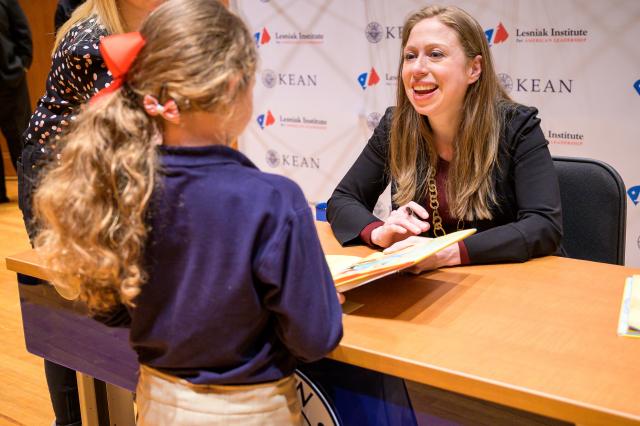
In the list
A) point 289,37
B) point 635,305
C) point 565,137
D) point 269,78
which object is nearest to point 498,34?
point 565,137

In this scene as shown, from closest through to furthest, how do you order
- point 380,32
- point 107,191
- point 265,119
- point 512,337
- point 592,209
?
point 107,191, point 512,337, point 592,209, point 380,32, point 265,119

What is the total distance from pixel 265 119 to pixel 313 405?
3.61 m

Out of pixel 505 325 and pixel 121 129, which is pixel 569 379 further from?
pixel 121 129

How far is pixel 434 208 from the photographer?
2082 millimetres

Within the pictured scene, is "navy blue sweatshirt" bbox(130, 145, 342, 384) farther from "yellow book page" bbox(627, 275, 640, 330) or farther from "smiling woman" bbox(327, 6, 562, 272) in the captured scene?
"smiling woman" bbox(327, 6, 562, 272)

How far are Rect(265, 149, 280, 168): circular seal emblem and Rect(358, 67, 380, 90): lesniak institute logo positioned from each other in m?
0.89

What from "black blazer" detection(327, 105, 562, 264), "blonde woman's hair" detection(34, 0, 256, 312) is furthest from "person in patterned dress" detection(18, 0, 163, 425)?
"blonde woman's hair" detection(34, 0, 256, 312)

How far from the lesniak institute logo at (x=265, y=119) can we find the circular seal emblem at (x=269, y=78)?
7.2 inches

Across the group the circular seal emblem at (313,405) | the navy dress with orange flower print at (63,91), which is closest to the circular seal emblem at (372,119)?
the navy dress with orange flower print at (63,91)

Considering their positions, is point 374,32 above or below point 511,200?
above

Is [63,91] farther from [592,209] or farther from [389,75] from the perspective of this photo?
[389,75]

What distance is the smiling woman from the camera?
6.40 ft

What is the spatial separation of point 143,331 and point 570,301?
2.87 feet

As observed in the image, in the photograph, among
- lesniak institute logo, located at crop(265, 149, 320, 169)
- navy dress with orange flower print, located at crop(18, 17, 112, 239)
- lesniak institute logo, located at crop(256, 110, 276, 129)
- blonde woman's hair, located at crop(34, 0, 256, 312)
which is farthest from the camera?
lesniak institute logo, located at crop(256, 110, 276, 129)
